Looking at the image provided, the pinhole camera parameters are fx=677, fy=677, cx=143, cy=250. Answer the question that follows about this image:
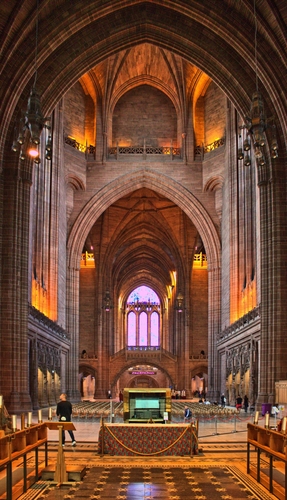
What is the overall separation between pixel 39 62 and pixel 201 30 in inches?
258

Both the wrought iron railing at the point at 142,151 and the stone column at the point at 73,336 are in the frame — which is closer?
the stone column at the point at 73,336

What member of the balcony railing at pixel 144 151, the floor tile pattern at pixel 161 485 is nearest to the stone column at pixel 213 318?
the balcony railing at pixel 144 151

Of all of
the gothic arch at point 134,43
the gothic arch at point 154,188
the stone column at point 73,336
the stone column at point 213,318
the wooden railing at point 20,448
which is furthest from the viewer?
the gothic arch at point 154,188

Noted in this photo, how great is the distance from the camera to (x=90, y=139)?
4334 centimetres

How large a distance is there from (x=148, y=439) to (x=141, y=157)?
3097cm

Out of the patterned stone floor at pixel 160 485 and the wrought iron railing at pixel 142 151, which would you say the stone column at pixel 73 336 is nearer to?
the wrought iron railing at pixel 142 151

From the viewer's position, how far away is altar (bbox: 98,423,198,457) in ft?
42.3

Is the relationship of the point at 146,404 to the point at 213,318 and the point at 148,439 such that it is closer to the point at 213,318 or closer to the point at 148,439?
the point at 148,439

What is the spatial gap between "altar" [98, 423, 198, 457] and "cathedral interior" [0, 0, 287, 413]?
6436 millimetres

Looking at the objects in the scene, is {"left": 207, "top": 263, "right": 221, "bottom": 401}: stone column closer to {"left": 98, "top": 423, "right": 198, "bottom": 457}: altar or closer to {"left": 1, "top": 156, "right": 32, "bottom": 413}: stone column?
{"left": 1, "top": 156, "right": 32, "bottom": 413}: stone column

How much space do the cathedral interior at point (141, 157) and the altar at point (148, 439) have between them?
21.1ft

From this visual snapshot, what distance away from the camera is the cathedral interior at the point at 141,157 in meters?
23.0

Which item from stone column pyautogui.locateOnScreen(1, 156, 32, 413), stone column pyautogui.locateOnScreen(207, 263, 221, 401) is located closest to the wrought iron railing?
stone column pyautogui.locateOnScreen(207, 263, 221, 401)

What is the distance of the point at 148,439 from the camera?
42.3 feet
